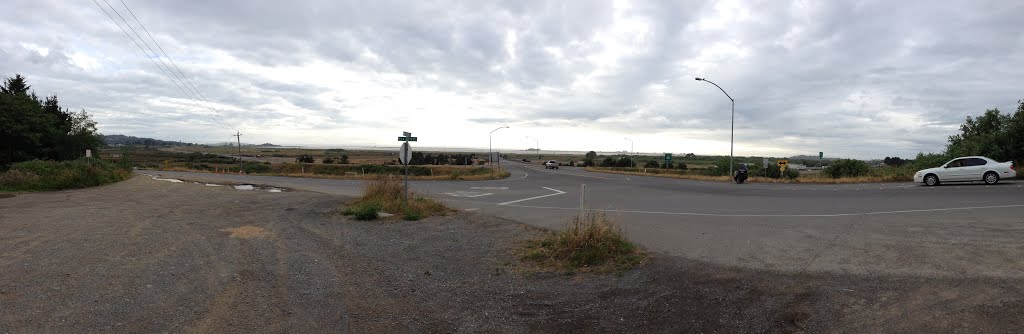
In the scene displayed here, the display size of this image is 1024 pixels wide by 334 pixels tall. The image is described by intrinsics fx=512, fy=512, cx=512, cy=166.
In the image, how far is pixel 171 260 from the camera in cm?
761

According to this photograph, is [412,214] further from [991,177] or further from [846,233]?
[991,177]

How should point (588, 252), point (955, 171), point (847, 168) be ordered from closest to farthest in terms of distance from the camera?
point (588, 252) < point (955, 171) < point (847, 168)

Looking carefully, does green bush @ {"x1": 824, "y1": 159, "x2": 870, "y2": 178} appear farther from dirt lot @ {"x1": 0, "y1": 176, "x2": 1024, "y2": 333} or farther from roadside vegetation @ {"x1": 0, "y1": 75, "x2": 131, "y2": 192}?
roadside vegetation @ {"x1": 0, "y1": 75, "x2": 131, "y2": 192}

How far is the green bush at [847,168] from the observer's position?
39469 millimetres

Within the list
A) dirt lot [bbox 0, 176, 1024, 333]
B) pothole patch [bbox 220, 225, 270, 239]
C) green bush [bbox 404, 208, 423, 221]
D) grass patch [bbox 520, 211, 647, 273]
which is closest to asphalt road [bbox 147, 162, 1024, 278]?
grass patch [bbox 520, 211, 647, 273]

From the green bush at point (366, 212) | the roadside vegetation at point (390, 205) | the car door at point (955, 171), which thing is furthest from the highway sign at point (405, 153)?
the car door at point (955, 171)

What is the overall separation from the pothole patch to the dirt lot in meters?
0.45

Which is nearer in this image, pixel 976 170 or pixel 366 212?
pixel 366 212

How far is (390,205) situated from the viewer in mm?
14164

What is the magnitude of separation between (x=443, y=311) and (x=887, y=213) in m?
12.4

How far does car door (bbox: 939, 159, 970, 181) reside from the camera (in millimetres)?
22734

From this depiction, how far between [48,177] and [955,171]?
39.9 meters

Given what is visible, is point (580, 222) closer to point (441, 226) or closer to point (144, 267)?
point (441, 226)

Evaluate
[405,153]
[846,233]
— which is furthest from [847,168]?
[405,153]
